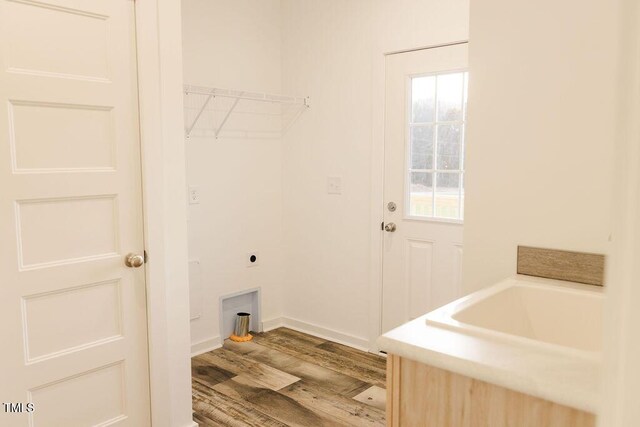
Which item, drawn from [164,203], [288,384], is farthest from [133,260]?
[288,384]

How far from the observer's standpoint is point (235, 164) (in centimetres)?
357

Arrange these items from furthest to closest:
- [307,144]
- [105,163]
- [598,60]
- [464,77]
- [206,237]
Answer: [307,144] < [206,237] < [464,77] < [105,163] < [598,60]

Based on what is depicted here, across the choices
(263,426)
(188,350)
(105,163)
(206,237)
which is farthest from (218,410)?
(105,163)

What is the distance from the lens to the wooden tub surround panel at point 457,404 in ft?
3.37

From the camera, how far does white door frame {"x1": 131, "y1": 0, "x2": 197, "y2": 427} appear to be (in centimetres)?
212

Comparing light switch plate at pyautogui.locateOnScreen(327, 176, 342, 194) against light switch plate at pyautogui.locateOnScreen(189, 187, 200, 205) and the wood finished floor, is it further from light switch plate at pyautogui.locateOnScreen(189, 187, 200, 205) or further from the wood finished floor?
the wood finished floor

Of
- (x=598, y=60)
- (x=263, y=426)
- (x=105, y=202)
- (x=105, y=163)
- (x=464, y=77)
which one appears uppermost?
(x=464, y=77)

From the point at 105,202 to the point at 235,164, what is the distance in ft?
5.14

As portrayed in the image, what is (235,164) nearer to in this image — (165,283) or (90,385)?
(165,283)

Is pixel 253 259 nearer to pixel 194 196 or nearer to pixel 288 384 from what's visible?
pixel 194 196

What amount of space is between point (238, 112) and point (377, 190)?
3.62 ft

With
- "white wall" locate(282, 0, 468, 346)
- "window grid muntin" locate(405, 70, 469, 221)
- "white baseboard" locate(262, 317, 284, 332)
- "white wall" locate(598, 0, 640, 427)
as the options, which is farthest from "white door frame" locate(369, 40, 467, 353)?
"white wall" locate(598, 0, 640, 427)

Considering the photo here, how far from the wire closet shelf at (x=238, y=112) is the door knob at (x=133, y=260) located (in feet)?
4.24

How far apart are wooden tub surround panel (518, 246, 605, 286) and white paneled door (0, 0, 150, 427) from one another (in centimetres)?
152
